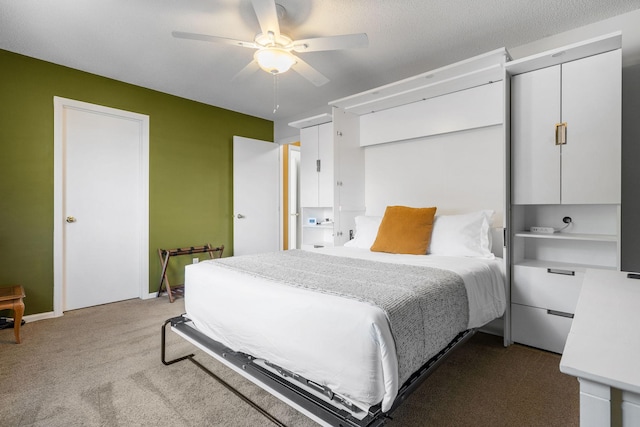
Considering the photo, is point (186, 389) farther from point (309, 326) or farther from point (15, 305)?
point (15, 305)

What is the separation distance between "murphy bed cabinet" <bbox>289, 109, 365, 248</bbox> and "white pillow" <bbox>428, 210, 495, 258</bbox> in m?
1.18

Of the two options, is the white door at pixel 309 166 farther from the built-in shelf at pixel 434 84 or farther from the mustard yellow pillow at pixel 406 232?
A: the mustard yellow pillow at pixel 406 232

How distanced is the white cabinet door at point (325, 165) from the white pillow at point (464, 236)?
5.09ft

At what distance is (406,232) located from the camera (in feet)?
9.55

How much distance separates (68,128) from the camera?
3365 mm

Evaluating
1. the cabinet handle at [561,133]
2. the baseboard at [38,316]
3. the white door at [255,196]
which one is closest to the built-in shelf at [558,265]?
the cabinet handle at [561,133]

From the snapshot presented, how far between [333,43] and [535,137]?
1684 mm

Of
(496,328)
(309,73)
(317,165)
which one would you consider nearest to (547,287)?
(496,328)

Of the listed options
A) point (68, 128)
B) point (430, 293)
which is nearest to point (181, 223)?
point (68, 128)

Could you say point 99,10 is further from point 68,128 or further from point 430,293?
point 430,293

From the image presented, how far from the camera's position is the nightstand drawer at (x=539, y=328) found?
231 cm

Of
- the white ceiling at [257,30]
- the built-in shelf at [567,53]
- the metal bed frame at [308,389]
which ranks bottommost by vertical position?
the metal bed frame at [308,389]

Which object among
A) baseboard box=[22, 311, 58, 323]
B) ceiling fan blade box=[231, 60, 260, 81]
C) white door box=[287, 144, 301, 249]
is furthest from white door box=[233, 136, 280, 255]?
baseboard box=[22, 311, 58, 323]

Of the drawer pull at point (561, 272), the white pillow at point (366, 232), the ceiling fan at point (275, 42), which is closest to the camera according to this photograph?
the ceiling fan at point (275, 42)
